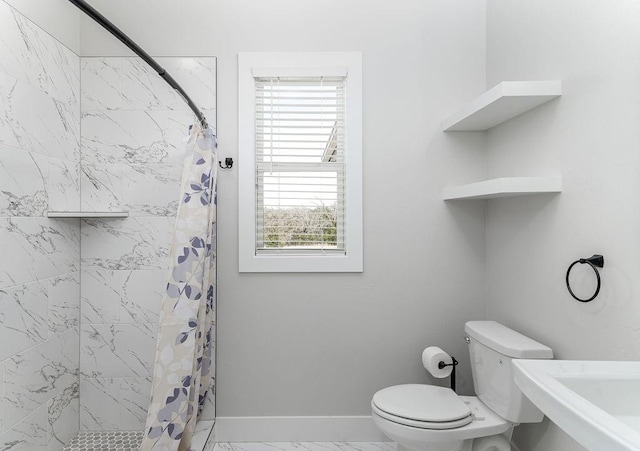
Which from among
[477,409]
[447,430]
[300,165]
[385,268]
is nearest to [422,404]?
[447,430]

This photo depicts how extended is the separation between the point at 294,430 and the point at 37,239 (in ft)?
5.21

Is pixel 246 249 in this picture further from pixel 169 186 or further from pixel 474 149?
pixel 474 149

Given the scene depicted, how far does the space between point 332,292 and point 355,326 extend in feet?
0.74

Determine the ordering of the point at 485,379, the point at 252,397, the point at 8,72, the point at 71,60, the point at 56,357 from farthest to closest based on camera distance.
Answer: the point at 252,397, the point at 71,60, the point at 56,357, the point at 485,379, the point at 8,72

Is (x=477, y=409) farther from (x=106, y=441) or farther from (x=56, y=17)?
(x=56, y=17)

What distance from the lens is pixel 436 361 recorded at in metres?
1.84

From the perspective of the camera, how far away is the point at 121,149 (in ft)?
6.56

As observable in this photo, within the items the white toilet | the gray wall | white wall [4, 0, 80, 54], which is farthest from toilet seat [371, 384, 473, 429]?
white wall [4, 0, 80, 54]

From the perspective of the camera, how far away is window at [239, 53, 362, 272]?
2018mm

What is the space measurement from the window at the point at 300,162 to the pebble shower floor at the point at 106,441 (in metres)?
1.03

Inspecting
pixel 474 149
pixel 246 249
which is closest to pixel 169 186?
pixel 246 249

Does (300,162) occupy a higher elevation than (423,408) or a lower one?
higher

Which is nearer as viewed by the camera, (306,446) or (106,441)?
(106,441)

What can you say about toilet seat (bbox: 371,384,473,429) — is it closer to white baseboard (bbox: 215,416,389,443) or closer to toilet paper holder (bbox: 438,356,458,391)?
toilet paper holder (bbox: 438,356,458,391)
